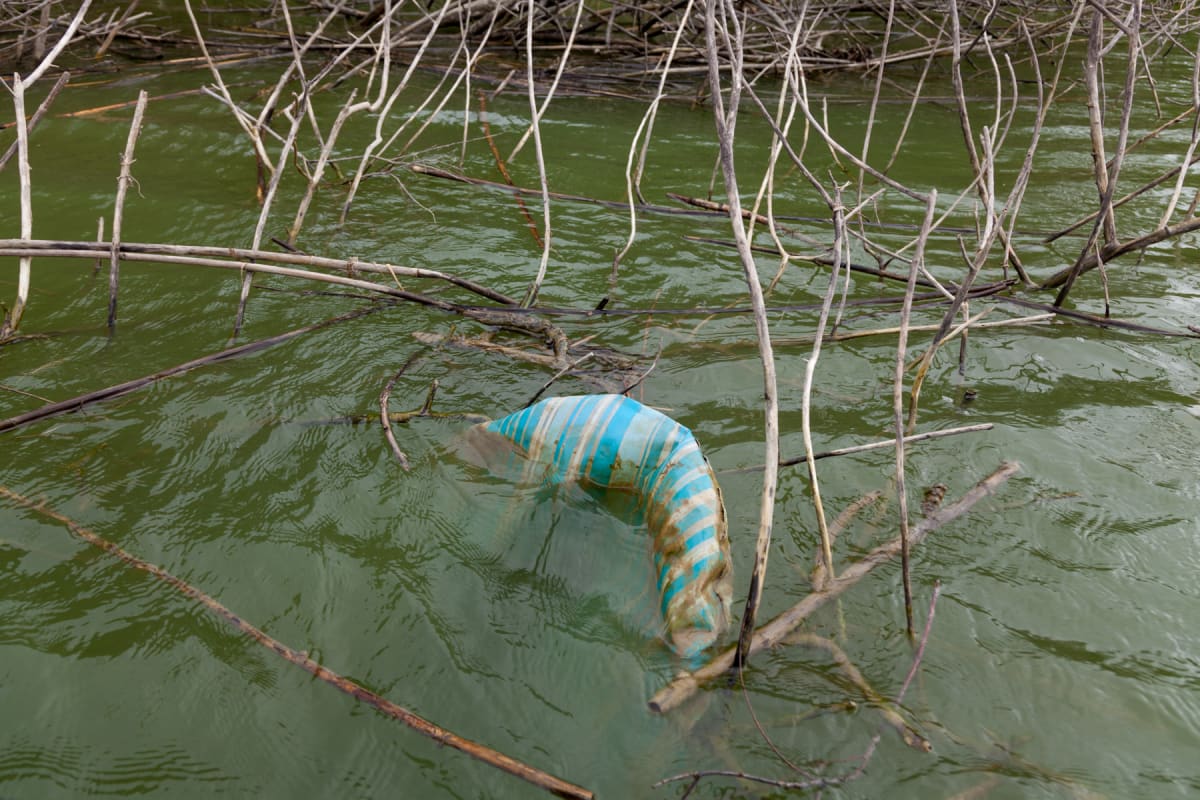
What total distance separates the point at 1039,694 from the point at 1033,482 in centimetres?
89

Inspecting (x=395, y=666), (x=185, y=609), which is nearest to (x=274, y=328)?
(x=185, y=609)

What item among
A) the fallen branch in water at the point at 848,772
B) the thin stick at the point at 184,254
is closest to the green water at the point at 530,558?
the fallen branch in water at the point at 848,772

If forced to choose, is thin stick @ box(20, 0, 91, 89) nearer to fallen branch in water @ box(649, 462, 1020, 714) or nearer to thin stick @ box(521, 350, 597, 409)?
thin stick @ box(521, 350, 597, 409)

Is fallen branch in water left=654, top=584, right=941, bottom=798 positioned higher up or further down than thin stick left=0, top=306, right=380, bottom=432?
further down

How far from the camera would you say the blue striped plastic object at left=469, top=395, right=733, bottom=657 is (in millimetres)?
2189

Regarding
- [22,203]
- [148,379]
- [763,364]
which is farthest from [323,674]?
[22,203]

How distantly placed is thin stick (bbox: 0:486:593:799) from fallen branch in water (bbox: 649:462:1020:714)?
1.08 ft

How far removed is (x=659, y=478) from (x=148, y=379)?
6.27 feet

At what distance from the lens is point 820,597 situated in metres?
2.33

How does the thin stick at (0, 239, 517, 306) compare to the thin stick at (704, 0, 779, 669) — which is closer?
the thin stick at (704, 0, 779, 669)

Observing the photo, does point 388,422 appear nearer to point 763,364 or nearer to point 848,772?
point 763,364

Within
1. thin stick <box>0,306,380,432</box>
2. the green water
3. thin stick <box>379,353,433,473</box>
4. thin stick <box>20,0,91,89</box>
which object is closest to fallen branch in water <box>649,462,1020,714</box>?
the green water

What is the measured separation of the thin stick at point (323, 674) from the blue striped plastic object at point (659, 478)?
1.60ft

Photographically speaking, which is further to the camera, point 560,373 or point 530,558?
point 560,373
